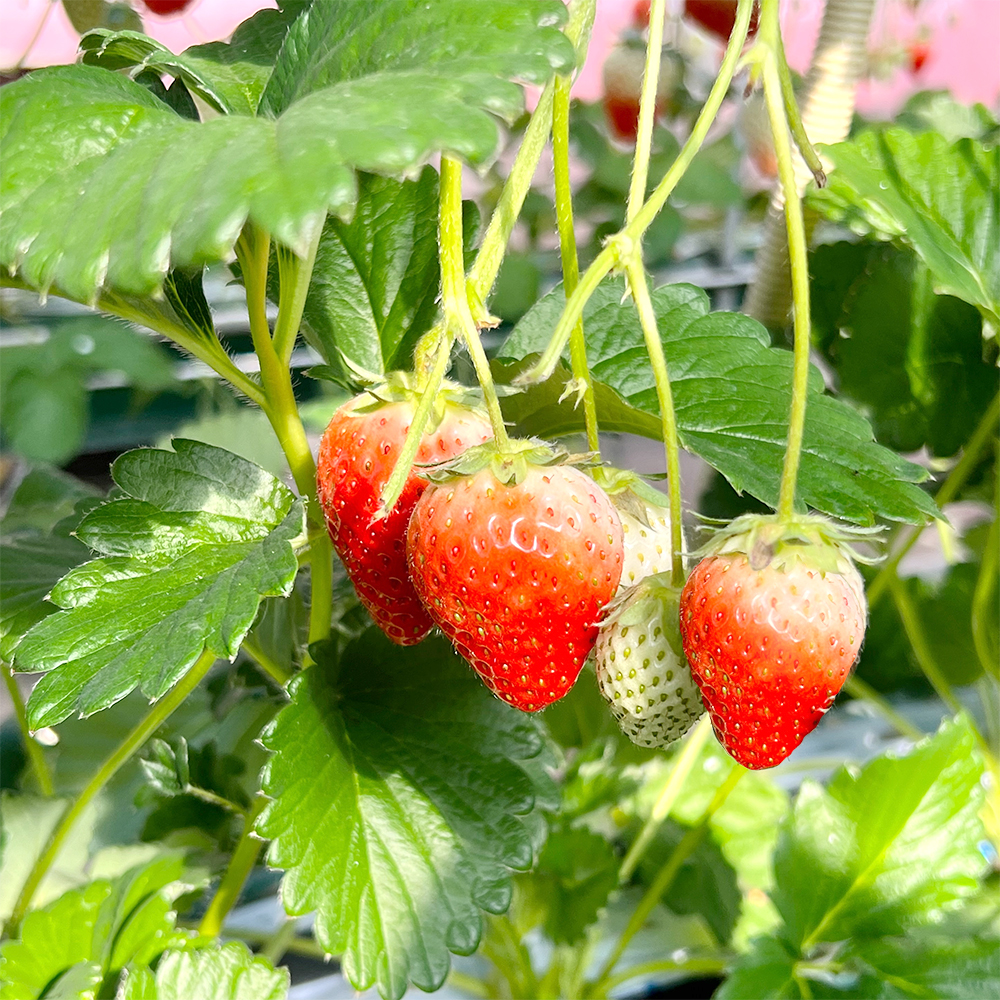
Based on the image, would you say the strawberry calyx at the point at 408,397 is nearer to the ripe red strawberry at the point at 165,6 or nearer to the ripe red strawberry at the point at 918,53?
the ripe red strawberry at the point at 165,6

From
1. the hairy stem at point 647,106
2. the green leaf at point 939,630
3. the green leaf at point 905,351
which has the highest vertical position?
the hairy stem at point 647,106

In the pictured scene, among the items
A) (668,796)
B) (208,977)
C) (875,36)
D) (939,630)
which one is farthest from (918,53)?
(208,977)

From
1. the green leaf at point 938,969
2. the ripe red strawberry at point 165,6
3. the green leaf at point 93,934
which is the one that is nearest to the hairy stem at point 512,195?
Result: the green leaf at point 93,934

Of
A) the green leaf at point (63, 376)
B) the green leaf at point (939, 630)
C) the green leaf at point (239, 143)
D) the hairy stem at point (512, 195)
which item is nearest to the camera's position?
the green leaf at point (239, 143)

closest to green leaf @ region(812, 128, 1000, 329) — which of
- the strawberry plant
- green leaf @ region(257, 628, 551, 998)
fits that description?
the strawberry plant

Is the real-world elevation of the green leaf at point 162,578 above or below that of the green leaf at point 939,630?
above

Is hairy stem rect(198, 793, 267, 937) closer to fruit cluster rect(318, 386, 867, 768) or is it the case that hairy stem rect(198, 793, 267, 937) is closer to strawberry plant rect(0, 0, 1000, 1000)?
strawberry plant rect(0, 0, 1000, 1000)
